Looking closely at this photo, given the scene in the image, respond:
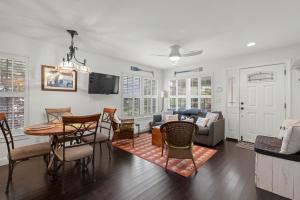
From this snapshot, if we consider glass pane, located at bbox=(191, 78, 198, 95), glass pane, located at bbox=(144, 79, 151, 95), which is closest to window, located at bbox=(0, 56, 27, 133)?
glass pane, located at bbox=(144, 79, 151, 95)

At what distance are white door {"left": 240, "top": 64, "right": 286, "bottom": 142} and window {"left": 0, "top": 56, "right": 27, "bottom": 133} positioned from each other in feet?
17.9

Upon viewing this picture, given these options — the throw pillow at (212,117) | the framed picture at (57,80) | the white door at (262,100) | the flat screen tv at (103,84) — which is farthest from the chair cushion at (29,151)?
the white door at (262,100)

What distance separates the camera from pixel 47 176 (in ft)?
7.95

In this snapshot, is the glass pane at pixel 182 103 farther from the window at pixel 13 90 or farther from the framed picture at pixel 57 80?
the window at pixel 13 90

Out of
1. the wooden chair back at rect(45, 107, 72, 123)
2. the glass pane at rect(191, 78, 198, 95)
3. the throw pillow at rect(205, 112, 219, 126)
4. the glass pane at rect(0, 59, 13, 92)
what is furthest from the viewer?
the glass pane at rect(191, 78, 198, 95)

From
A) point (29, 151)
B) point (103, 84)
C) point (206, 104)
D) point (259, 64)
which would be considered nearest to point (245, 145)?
point (206, 104)

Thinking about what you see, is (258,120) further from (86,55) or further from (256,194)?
(86,55)

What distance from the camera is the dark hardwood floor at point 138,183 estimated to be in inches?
77.8

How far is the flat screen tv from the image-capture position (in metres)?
4.08

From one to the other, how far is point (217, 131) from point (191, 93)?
1919 millimetres

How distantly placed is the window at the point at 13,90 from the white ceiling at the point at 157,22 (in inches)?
25.1

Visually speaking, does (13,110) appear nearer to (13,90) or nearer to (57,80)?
(13,90)

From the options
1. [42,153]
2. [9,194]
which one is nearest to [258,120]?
[42,153]

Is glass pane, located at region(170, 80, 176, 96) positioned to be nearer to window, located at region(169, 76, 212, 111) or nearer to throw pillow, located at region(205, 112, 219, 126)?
window, located at region(169, 76, 212, 111)
